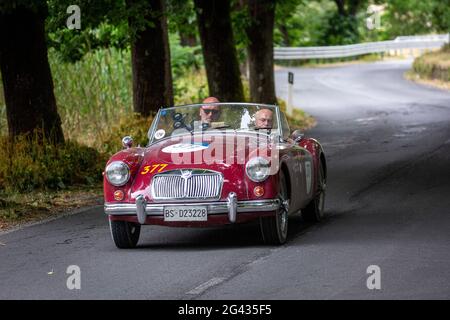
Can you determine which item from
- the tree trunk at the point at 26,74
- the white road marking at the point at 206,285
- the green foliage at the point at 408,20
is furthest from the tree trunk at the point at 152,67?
the green foliage at the point at 408,20

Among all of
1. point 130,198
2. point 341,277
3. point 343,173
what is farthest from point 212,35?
point 341,277

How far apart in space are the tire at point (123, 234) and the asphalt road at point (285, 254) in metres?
0.12

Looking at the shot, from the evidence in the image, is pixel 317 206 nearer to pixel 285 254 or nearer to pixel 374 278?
pixel 285 254

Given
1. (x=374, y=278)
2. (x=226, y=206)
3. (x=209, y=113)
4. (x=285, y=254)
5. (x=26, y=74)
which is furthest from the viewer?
(x=26, y=74)

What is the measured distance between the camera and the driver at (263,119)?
12.8 metres

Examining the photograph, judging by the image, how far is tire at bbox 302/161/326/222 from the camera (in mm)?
13453

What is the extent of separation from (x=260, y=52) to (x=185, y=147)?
21.3 metres

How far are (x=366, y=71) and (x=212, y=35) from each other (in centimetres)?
2949

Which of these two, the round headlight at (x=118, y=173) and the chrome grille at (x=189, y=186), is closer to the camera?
the chrome grille at (x=189, y=186)

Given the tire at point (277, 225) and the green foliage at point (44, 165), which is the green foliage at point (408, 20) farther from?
the tire at point (277, 225)

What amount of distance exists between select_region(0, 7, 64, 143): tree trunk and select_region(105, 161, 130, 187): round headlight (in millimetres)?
7342

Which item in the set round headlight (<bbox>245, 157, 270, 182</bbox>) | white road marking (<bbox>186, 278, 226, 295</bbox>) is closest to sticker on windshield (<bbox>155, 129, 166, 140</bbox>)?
round headlight (<bbox>245, 157, 270, 182</bbox>)

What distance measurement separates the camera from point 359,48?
67500 mm

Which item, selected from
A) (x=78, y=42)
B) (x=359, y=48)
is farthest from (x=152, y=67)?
(x=359, y=48)
